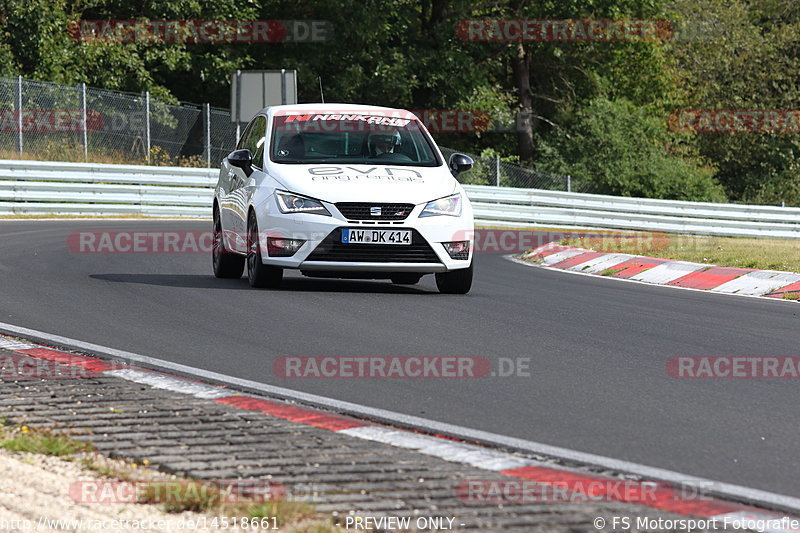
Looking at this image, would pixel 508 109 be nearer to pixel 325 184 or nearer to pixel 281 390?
pixel 325 184

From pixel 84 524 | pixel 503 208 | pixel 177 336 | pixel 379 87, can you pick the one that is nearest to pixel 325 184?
pixel 177 336

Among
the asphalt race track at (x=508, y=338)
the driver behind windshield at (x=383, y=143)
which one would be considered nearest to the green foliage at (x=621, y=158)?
the asphalt race track at (x=508, y=338)

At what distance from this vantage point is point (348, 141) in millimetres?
12352

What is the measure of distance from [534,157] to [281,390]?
120ft

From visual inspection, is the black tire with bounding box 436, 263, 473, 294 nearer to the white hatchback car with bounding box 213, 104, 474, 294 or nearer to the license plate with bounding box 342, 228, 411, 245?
Result: the white hatchback car with bounding box 213, 104, 474, 294

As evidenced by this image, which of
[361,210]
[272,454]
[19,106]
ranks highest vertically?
[19,106]

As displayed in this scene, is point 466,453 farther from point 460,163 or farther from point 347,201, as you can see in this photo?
point 460,163

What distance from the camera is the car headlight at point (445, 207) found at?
37.8ft

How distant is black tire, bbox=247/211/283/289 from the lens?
11805mm

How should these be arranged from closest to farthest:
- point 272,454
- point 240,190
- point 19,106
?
point 272,454 < point 240,190 < point 19,106

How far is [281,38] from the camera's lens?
40.2m

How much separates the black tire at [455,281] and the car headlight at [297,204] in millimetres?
1414

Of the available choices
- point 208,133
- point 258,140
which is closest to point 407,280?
Answer: point 258,140

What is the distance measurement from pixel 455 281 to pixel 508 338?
3002mm
